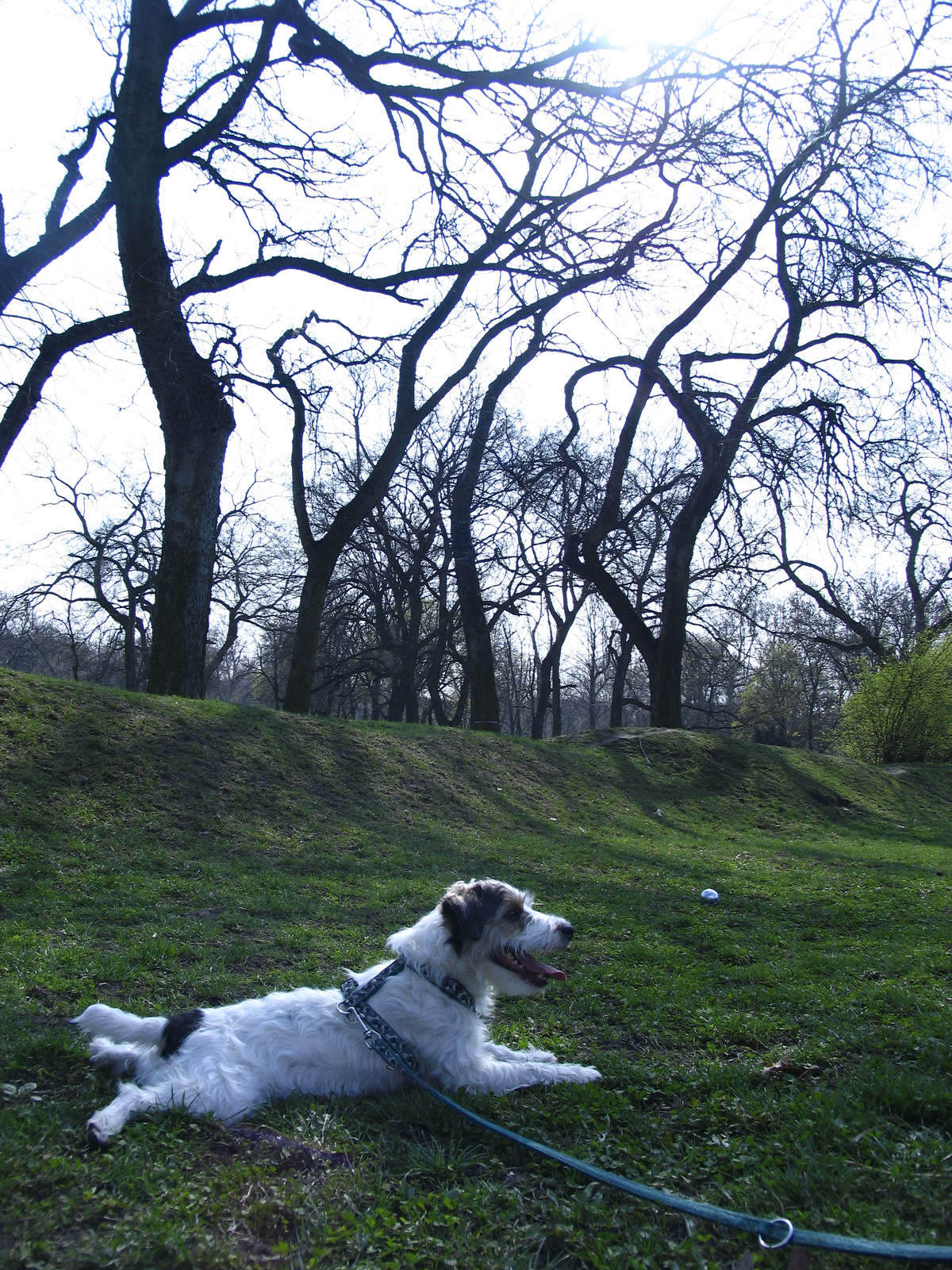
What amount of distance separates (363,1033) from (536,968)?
930 millimetres

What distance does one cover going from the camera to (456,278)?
14531mm

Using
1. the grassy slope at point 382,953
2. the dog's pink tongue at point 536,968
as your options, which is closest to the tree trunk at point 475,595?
the grassy slope at point 382,953

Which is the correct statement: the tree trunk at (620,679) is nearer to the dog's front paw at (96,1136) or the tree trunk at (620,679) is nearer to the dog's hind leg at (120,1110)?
the dog's hind leg at (120,1110)

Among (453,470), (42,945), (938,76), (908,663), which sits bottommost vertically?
(42,945)

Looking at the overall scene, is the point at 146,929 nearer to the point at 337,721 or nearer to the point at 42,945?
the point at 42,945

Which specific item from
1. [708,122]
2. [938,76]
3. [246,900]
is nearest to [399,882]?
[246,900]

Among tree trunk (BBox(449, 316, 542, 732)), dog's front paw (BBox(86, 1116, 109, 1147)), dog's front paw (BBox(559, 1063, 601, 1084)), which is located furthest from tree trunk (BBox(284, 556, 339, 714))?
dog's front paw (BBox(86, 1116, 109, 1147))

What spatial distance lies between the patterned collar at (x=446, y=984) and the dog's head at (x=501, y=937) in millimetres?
113

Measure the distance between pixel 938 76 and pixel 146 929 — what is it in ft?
60.8

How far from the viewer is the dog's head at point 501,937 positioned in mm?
3934

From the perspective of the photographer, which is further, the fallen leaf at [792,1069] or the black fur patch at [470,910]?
the black fur patch at [470,910]

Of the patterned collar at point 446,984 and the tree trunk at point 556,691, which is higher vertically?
the tree trunk at point 556,691

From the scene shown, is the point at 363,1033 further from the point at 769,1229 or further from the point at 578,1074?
the point at 769,1229

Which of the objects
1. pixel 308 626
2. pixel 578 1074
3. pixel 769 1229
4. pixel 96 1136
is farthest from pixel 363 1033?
pixel 308 626
